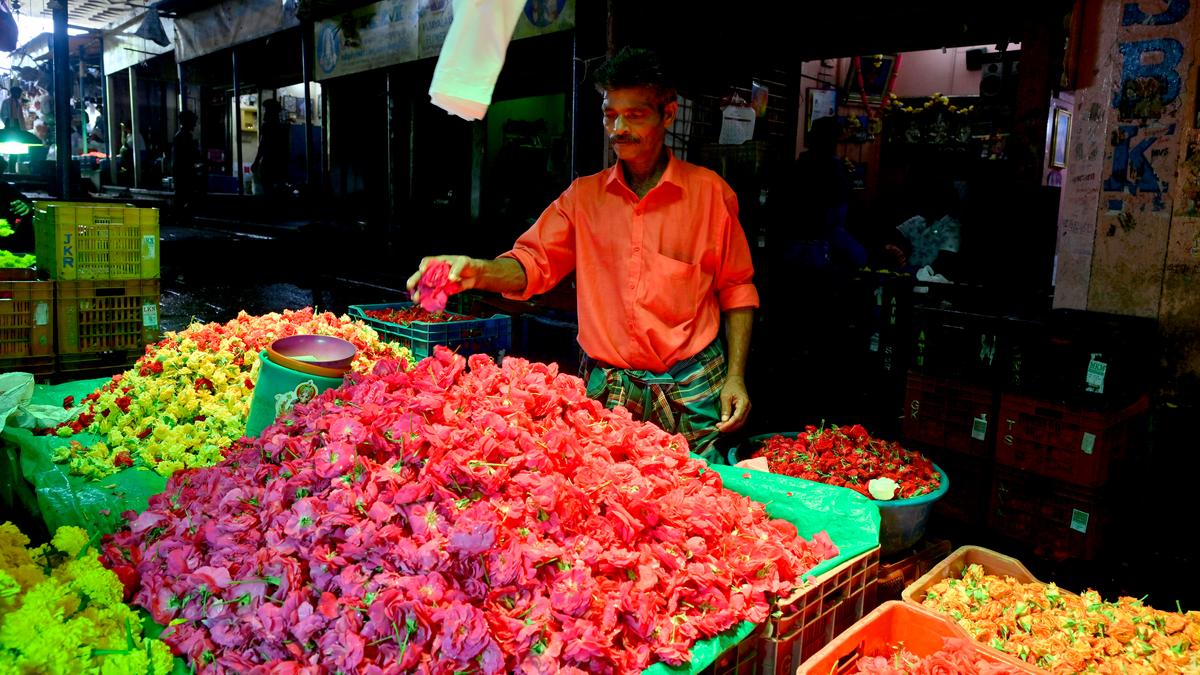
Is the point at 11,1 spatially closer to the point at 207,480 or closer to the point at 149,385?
the point at 149,385

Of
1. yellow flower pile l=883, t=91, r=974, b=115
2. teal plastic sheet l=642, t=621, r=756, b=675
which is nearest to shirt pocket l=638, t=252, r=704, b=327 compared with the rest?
teal plastic sheet l=642, t=621, r=756, b=675

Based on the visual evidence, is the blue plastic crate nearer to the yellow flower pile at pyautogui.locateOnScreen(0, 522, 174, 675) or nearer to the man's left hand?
the man's left hand

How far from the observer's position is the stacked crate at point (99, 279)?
5160mm

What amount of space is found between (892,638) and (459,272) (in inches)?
78.2

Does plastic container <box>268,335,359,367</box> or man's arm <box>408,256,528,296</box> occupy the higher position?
man's arm <box>408,256,528,296</box>

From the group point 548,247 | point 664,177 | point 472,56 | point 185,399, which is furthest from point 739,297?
point 185,399

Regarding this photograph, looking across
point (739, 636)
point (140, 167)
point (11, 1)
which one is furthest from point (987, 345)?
point (140, 167)

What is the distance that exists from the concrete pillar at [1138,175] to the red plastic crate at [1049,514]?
3.35 ft

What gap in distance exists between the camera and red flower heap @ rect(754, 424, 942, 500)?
3396mm

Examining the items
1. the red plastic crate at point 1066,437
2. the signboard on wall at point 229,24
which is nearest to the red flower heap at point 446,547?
the red plastic crate at point 1066,437

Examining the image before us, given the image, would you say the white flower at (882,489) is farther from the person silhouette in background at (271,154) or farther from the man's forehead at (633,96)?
the person silhouette in background at (271,154)

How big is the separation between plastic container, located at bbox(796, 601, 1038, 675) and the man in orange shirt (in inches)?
41.7

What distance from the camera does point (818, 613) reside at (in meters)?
2.18

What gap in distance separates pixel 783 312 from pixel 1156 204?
10.1 ft
